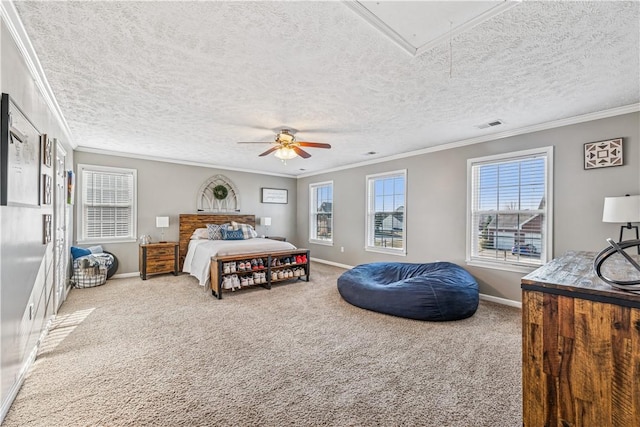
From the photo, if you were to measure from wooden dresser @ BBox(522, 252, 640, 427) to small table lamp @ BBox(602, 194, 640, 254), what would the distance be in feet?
6.89

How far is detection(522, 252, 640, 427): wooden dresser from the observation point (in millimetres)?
1013

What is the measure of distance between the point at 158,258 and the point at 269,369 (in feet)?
13.8

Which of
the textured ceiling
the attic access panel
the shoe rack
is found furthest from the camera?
the shoe rack

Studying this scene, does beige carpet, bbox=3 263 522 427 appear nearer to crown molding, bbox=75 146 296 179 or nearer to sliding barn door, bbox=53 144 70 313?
sliding barn door, bbox=53 144 70 313

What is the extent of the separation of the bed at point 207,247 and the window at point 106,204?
99 cm

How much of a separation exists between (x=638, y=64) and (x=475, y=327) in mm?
2744

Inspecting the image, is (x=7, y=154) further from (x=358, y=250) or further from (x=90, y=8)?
(x=358, y=250)

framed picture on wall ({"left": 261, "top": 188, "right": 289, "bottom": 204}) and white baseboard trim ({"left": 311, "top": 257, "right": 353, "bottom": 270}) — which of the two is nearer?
white baseboard trim ({"left": 311, "top": 257, "right": 353, "bottom": 270})

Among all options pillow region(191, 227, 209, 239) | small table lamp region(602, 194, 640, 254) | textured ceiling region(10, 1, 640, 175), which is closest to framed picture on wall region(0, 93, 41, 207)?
textured ceiling region(10, 1, 640, 175)

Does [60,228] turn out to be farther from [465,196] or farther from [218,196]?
[465,196]

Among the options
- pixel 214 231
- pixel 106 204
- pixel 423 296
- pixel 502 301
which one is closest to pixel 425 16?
pixel 423 296

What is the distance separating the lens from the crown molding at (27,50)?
1622 millimetres

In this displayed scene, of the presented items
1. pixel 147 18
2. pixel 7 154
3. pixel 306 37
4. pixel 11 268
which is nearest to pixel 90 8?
pixel 147 18

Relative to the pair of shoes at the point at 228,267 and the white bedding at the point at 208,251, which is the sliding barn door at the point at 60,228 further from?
the pair of shoes at the point at 228,267
